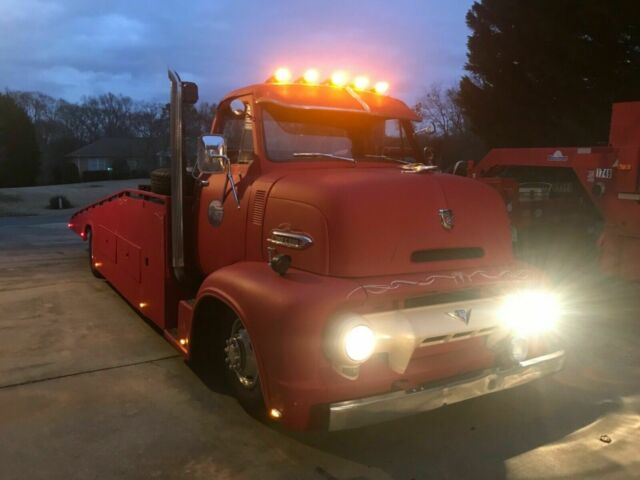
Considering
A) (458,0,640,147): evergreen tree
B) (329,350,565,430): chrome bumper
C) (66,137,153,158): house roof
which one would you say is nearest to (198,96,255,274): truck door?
(329,350,565,430): chrome bumper

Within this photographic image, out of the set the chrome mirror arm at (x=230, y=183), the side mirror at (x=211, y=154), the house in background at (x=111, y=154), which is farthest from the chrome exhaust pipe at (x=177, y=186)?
the house in background at (x=111, y=154)

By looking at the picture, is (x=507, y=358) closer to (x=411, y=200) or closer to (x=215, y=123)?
(x=411, y=200)

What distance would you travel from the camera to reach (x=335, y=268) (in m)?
3.22

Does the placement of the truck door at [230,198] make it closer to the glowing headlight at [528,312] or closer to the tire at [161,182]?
the tire at [161,182]

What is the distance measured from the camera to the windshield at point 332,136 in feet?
13.8

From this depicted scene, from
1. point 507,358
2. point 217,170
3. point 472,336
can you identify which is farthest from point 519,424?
point 217,170

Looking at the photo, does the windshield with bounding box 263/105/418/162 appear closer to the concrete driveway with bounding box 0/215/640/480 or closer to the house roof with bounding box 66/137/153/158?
the concrete driveway with bounding box 0/215/640/480

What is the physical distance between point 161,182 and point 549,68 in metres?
15.5

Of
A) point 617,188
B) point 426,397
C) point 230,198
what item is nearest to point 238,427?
point 426,397

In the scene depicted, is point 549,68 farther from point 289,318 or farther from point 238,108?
point 289,318

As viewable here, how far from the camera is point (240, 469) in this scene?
3.20m

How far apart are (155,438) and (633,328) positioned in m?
4.94

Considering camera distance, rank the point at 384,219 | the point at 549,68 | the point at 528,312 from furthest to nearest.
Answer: the point at 549,68, the point at 528,312, the point at 384,219

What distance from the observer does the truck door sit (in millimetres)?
4047
